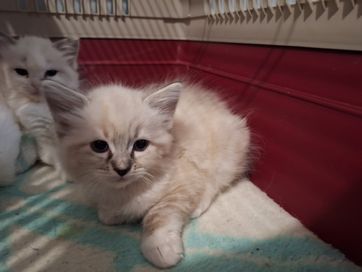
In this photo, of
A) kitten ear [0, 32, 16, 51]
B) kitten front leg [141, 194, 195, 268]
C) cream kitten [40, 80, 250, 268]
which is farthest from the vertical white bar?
kitten front leg [141, 194, 195, 268]

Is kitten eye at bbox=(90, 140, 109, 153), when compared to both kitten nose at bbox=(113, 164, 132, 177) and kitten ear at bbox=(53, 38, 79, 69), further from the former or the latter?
kitten ear at bbox=(53, 38, 79, 69)

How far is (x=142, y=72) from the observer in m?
1.86

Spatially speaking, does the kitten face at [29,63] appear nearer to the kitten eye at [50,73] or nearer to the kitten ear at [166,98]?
the kitten eye at [50,73]

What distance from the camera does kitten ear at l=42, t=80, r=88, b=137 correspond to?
88 cm

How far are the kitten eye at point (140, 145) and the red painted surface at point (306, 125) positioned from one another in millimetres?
442

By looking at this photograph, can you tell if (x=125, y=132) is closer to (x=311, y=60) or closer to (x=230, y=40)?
(x=311, y=60)

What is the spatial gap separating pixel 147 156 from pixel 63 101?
254mm

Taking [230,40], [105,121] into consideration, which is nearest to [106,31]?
[230,40]

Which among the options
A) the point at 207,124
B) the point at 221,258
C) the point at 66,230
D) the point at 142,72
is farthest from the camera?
the point at 142,72

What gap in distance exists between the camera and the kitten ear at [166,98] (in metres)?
0.93

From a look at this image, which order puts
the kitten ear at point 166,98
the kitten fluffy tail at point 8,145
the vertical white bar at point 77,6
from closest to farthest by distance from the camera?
the kitten ear at point 166,98, the kitten fluffy tail at point 8,145, the vertical white bar at point 77,6

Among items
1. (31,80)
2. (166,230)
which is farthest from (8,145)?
(166,230)

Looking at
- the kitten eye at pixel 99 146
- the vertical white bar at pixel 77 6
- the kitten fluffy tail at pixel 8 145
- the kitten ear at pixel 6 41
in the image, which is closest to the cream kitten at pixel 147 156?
the kitten eye at pixel 99 146

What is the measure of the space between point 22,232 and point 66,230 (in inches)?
4.6
